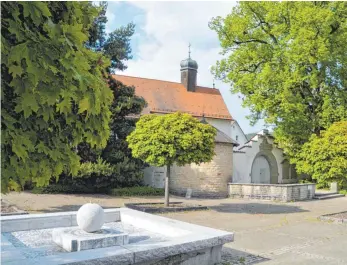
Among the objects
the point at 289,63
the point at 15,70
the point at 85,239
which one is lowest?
the point at 85,239

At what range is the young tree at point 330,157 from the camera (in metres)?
14.0

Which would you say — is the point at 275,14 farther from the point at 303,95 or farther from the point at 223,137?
the point at 223,137

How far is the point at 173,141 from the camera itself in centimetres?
1391

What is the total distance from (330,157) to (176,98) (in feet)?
69.6

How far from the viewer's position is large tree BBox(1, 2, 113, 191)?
247cm

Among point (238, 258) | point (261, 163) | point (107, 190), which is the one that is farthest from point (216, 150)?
point (238, 258)

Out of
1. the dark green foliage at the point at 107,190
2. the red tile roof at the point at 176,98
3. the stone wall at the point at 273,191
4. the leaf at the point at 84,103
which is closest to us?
the leaf at the point at 84,103

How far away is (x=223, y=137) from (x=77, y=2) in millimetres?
19923

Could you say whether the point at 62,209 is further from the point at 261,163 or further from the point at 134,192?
the point at 261,163

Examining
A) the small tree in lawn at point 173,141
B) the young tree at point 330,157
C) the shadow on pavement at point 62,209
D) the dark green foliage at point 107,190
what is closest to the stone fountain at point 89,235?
the small tree in lawn at point 173,141

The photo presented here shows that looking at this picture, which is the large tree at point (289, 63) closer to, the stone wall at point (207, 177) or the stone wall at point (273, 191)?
the stone wall at point (273, 191)

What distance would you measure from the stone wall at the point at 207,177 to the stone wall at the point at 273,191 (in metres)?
0.74

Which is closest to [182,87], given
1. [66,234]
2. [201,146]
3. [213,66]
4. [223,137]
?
[213,66]

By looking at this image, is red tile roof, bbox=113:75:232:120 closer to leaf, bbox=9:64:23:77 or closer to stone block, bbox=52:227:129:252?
stone block, bbox=52:227:129:252
